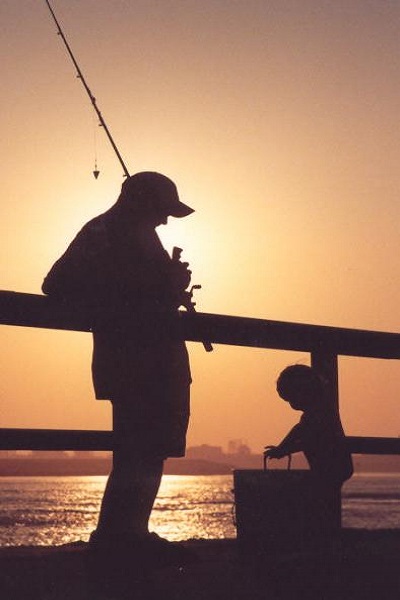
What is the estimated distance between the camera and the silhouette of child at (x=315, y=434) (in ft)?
14.1

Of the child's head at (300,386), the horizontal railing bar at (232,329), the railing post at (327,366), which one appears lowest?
the child's head at (300,386)

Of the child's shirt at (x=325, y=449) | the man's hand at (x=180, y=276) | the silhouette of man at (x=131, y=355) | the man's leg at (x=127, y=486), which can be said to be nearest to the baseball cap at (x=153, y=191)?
the silhouette of man at (x=131, y=355)

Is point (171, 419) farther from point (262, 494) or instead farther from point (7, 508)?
point (7, 508)

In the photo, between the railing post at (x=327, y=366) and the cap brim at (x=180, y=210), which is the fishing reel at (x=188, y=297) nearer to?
the cap brim at (x=180, y=210)

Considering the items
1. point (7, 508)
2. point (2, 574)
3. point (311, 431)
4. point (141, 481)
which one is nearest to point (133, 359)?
point (141, 481)

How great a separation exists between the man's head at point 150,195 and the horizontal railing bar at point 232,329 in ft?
1.47

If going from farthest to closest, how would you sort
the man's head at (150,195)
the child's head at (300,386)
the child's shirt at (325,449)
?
the child's head at (300,386), the child's shirt at (325,449), the man's head at (150,195)

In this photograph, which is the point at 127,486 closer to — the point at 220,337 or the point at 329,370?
the point at 220,337

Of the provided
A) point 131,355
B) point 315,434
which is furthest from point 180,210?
point 315,434

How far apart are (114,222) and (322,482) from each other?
1.60 metres

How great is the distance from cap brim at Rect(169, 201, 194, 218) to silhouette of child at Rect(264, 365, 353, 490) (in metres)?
1.14

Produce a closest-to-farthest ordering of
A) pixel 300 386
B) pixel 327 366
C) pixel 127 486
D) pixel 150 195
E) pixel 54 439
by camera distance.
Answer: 1. pixel 127 486
2. pixel 150 195
3. pixel 54 439
4. pixel 300 386
5. pixel 327 366

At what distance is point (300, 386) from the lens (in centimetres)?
445

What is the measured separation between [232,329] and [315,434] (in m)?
0.64
